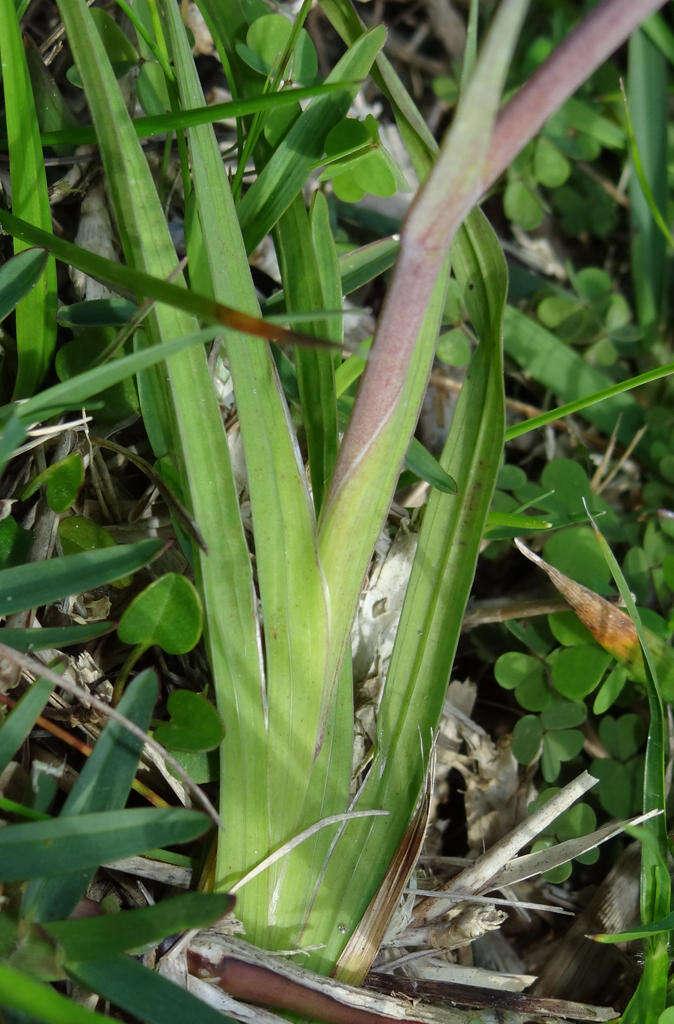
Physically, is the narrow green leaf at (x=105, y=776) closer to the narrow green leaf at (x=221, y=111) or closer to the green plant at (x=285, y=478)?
the green plant at (x=285, y=478)

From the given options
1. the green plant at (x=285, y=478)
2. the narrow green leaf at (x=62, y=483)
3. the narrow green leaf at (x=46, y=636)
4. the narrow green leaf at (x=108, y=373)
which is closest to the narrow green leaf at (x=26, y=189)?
the green plant at (x=285, y=478)

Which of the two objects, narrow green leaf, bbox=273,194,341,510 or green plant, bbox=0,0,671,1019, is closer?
green plant, bbox=0,0,671,1019

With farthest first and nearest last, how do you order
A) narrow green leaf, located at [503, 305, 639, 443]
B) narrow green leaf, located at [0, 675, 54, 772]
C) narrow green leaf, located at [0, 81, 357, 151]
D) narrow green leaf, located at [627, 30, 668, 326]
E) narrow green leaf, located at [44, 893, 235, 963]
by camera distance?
narrow green leaf, located at [627, 30, 668, 326] < narrow green leaf, located at [503, 305, 639, 443] < narrow green leaf, located at [0, 81, 357, 151] < narrow green leaf, located at [0, 675, 54, 772] < narrow green leaf, located at [44, 893, 235, 963]

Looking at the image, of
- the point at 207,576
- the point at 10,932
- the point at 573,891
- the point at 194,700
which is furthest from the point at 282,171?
the point at 573,891

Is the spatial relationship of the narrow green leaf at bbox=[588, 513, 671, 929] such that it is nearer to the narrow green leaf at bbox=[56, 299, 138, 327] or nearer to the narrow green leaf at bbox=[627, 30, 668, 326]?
the narrow green leaf at bbox=[56, 299, 138, 327]

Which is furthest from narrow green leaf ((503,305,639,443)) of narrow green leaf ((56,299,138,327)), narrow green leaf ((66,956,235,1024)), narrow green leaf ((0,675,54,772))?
narrow green leaf ((66,956,235,1024))

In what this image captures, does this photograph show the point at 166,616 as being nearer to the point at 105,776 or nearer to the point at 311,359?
the point at 105,776

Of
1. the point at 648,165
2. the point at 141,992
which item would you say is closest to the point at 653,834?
the point at 141,992
